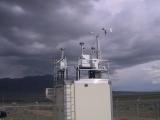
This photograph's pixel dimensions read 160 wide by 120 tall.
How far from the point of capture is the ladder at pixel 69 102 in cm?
1671

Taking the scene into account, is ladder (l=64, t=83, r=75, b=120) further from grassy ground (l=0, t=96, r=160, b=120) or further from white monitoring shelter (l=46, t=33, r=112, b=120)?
grassy ground (l=0, t=96, r=160, b=120)

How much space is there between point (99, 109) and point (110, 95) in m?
0.82

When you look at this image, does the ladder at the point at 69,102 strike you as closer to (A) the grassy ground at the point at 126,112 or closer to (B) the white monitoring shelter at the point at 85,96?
(B) the white monitoring shelter at the point at 85,96

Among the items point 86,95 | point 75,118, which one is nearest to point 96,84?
point 86,95

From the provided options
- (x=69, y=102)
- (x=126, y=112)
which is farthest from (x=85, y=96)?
(x=126, y=112)

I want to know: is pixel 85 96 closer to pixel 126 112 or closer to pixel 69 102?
pixel 69 102

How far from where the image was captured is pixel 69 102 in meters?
16.8

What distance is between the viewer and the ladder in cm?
1671

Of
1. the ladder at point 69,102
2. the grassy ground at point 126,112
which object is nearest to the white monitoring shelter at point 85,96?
the ladder at point 69,102

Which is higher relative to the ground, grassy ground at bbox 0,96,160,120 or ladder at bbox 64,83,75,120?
ladder at bbox 64,83,75,120

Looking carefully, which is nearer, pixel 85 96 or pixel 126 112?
pixel 85 96

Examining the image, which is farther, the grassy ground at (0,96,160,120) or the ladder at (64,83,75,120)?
the grassy ground at (0,96,160,120)

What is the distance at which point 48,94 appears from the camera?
19.0m

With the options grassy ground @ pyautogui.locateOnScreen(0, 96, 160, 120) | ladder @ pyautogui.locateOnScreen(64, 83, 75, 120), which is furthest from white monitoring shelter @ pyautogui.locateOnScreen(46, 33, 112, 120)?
grassy ground @ pyautogui.locateOnScreen(0, 96, 160, 120)
